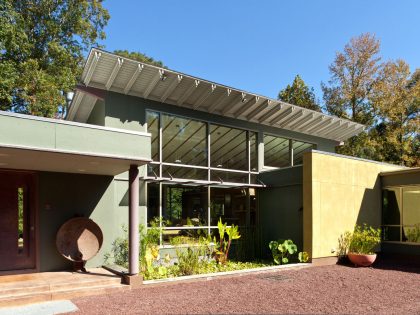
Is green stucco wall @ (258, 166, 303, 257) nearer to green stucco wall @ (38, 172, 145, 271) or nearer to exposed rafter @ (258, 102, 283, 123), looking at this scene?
exposed rafter @ (258, 102, 283, 123)

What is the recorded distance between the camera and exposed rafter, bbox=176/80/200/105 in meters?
10.9

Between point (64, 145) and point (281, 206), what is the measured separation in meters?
7.68

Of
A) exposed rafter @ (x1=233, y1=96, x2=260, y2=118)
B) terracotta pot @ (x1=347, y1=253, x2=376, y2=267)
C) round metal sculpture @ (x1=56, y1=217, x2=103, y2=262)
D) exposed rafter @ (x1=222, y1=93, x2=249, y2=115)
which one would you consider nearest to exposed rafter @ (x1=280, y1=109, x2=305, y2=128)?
exposed rafter @ (x1=233, y1=96, x2=260, y2=118)

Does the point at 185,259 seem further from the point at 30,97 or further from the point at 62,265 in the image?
the point at 30,97

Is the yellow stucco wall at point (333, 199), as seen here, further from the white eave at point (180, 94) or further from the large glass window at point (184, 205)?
the large glass window at point (184, 205)

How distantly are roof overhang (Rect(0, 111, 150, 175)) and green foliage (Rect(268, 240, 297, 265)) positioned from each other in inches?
201

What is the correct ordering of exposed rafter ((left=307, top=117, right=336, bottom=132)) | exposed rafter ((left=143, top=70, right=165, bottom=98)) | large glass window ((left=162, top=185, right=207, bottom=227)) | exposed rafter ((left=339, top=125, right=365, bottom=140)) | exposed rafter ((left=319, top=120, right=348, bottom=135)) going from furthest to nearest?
exposed rafter ((left=339, top=125, right=365, bottom=140)), exposed rafter ((left=319, top=120, right=348, bottom=135)), exposed rafter ((left=307, top=117, right=336, bottom=132)), large glass window ((left=162, top=185, right=207, bottom=227)), exposed rafter ((left=143, top=70, right=165, bottom=98))

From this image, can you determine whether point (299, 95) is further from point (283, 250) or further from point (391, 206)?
point (283, 250)

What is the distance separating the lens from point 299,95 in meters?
24.3

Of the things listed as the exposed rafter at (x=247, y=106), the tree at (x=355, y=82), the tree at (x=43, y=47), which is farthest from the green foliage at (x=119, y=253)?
the tree at (x=355, y=82)

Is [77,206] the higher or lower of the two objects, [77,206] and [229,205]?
the higher

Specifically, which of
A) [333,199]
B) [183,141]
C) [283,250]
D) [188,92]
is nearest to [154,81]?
[188,92]

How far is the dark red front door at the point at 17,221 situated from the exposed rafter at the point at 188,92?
4.66 m

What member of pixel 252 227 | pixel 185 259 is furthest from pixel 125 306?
pixel 252 227
